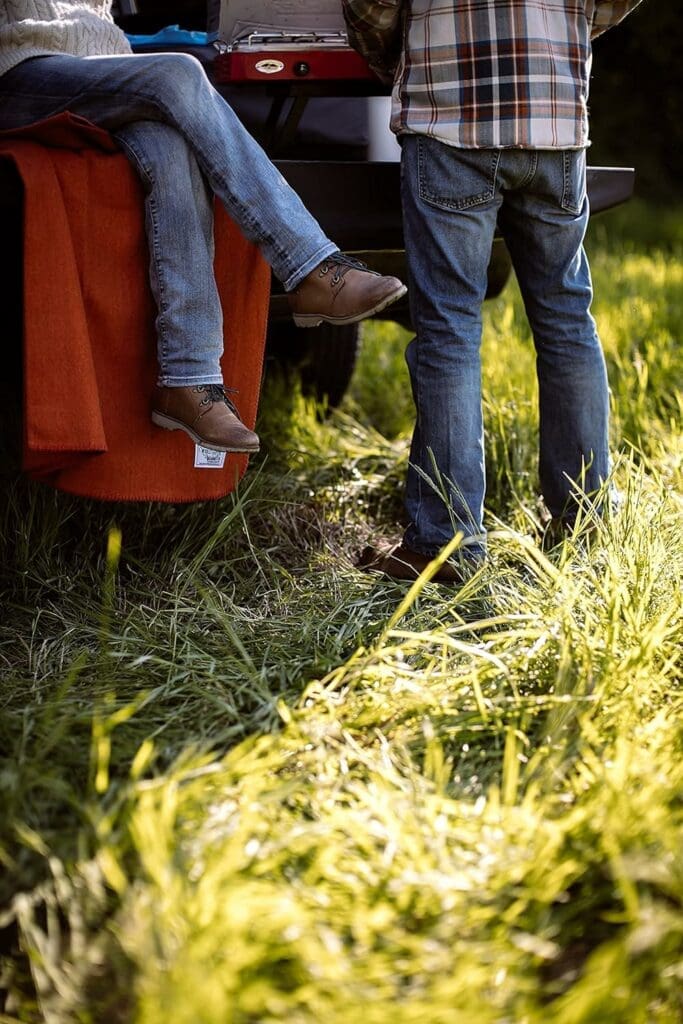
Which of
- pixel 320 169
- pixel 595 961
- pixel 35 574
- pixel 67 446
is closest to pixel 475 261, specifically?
pixel 320 169

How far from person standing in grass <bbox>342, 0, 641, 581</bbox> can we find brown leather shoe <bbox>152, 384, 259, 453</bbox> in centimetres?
38

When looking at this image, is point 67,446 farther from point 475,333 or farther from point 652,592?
point 652,592

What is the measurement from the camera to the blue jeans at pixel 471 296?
2.13 meters

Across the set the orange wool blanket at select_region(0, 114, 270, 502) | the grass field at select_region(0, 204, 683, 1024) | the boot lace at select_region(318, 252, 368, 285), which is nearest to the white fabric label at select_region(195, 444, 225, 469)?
the orange wool blanket at select_region(0, 114, 270, 502)

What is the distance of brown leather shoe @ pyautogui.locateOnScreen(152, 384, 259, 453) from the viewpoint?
197 centimetres

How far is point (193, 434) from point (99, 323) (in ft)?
0.87

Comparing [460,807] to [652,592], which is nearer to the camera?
[460,807]

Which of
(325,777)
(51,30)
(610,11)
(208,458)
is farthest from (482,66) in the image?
(325,777)

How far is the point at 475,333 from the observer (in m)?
2.22

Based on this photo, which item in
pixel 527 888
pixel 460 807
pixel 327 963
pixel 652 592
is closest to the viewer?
pixel 327 963

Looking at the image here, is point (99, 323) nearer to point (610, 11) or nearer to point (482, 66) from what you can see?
point (482, 66)

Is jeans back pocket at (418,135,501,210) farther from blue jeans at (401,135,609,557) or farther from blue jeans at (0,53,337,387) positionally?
blue jeans at (0,53,337,387)

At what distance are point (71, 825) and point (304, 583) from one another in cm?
97

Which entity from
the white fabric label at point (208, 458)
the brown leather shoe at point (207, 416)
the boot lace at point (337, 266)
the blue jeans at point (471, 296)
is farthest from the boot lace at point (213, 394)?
the blue jeans at point (471, 296)
